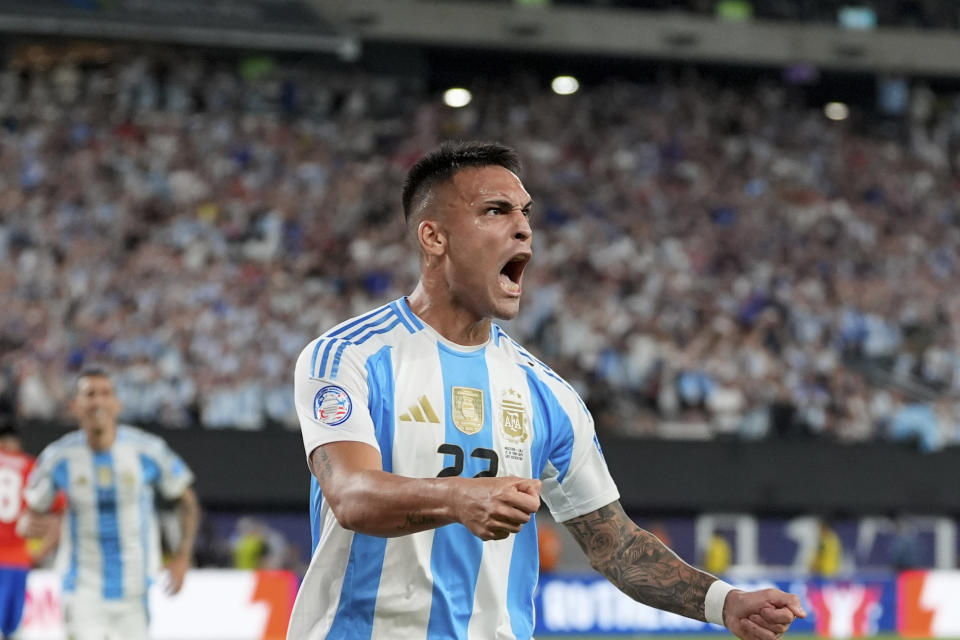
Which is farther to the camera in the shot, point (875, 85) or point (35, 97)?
point (875, 85)

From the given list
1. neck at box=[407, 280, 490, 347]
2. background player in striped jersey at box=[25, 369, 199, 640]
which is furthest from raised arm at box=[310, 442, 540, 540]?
background player in striped jersey at box=[25, 369, 199, 640]

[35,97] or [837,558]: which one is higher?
[35,97]

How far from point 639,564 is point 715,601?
0.29 m

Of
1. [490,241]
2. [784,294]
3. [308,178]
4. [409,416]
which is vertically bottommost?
[409,416]

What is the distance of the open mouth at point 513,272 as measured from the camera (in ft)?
13.1

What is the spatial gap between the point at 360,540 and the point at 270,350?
15.4 metres

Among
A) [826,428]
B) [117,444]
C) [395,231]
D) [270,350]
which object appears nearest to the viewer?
[117,444]

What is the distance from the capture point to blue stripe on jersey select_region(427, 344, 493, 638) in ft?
12.5

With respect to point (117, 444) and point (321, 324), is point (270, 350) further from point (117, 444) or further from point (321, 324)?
point (117, 444)

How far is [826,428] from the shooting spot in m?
20.8

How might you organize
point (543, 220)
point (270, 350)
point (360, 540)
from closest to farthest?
point (360, 540) < point (270, 350) < point (543, 220)

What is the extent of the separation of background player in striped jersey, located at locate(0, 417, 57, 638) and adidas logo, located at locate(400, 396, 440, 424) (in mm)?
7042

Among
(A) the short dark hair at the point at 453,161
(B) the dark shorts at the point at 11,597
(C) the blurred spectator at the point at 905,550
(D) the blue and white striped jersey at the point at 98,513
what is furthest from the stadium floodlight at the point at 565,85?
(A) the short dark hair at the point at 453,161

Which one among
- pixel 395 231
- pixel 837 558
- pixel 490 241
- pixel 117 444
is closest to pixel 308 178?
pixel 395 231
